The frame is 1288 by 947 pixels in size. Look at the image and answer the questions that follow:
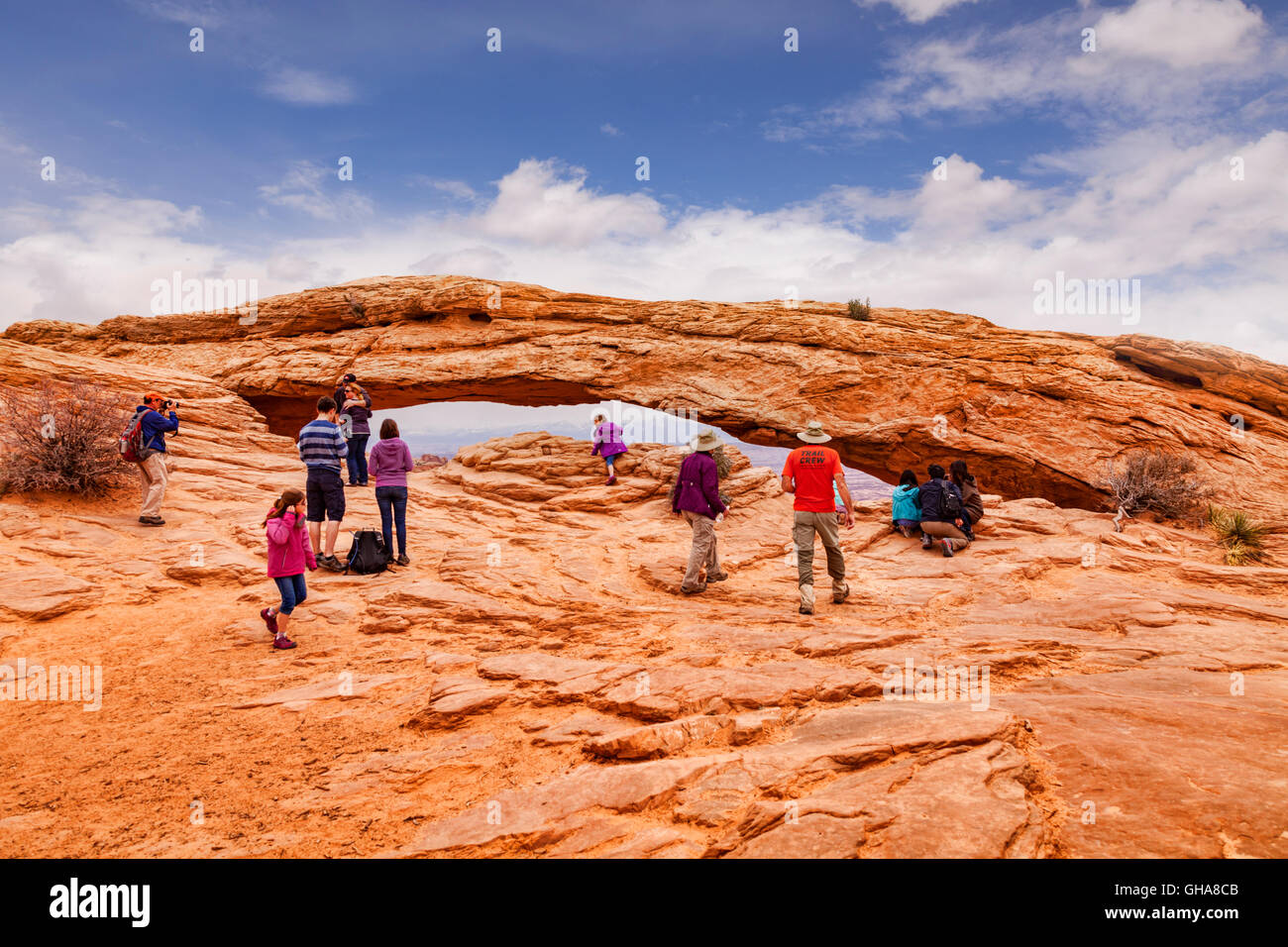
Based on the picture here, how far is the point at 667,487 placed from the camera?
52.9 feet

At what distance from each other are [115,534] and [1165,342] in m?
28.1

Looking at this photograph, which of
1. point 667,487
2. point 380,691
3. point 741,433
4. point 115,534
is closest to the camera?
point 380,691

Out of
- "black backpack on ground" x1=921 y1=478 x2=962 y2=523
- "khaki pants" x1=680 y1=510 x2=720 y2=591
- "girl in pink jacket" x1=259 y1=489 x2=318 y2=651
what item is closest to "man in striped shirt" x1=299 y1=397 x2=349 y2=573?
"girl in pink jacket" x1=259 y1=489 x2=318 y2=651

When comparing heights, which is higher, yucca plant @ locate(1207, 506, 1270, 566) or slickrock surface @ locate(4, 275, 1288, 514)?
slickrock surface @ locate(4, 275, 1288, 514)

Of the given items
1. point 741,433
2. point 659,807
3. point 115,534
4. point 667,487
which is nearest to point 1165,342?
point 741,433

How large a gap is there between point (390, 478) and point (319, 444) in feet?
4.43

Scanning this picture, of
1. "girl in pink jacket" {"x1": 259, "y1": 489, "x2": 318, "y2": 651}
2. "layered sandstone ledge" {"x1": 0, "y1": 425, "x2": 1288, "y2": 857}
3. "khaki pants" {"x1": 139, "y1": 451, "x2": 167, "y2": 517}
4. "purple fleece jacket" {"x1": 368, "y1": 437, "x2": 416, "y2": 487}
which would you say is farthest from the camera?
"khaki pants" {"x1": 139, "y1": 451, "x2": 167, "y2": 517}

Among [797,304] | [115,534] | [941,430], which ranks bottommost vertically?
[115,534]

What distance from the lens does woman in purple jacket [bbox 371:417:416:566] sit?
10.5m

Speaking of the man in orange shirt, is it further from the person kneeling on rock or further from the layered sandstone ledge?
the person kneeling on rock

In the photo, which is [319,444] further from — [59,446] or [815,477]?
[815,477]

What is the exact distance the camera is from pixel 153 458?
10.7m

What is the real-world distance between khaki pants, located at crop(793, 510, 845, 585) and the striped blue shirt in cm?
731
